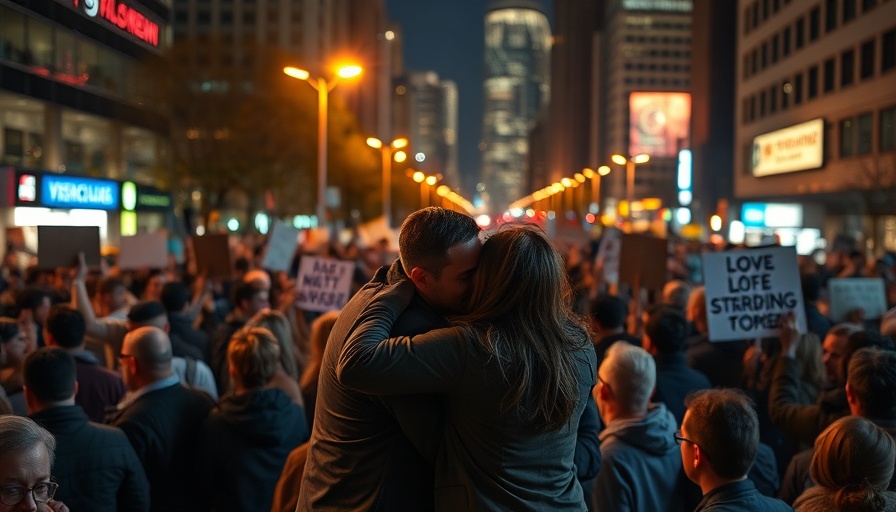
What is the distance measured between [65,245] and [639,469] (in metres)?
6.48

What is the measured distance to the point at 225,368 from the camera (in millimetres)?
8094

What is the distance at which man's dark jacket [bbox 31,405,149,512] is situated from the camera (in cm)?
459

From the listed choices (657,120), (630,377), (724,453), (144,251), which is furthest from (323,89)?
(657,120)

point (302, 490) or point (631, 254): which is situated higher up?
point (631, 254)

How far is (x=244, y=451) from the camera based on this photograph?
5500 millimetres

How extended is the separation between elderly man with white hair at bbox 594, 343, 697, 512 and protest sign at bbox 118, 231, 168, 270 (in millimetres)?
9581

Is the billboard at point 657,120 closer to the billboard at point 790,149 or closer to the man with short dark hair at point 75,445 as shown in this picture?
the billboard at point 790,149

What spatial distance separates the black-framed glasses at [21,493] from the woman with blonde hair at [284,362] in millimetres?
2468

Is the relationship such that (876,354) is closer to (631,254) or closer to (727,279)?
(727,279)

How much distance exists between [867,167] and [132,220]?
31.6 metres

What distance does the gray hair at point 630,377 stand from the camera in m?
5.07

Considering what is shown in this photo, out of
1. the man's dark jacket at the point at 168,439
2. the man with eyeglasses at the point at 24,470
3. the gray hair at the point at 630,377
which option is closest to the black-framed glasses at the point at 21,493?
the man with eyeglasses at the point at 24,470

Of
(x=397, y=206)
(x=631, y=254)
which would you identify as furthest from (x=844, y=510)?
(x=397, y=206)

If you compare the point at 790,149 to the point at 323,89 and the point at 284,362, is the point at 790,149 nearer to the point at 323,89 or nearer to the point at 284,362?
the point at 323,89
